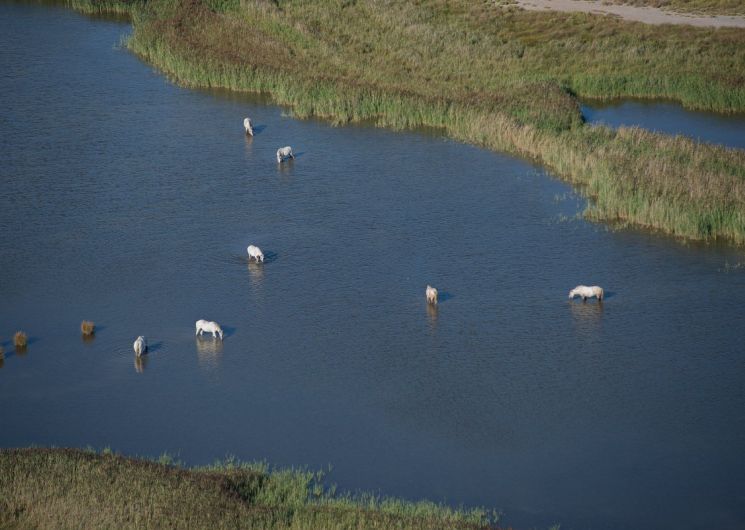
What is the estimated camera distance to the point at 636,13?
62.8m

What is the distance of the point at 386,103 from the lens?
4516cm

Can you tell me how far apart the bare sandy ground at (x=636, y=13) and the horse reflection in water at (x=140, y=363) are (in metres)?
40.9

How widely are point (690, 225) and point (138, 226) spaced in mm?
15350

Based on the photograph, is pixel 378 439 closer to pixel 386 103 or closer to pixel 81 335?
pixel 81 335

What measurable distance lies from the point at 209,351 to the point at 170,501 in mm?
7377

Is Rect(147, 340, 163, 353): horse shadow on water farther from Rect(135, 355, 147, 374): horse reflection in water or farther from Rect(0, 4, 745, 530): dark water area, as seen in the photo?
Rect(135, 355, 147, 374): horse reflection in water

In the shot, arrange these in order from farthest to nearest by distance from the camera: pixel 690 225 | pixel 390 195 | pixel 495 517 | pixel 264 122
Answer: pixel 264 122, pixel 390 195, pixel 690 225, pixel 495 517

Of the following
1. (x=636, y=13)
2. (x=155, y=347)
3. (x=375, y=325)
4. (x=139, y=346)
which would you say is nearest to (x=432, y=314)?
(x=375, y=325)

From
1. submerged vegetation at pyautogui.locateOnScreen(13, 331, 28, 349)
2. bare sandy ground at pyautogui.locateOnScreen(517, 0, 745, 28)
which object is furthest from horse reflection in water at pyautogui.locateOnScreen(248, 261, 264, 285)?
bare sandy ground at pyautogui.locateOnScreen(517, 0, 745, 28)

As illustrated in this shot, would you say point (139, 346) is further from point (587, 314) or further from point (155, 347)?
point (587, 314)

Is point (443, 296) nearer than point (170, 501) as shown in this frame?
No

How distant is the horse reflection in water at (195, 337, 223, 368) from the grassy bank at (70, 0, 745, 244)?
1324 cm

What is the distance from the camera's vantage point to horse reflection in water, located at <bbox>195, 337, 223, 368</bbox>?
25.9 metres

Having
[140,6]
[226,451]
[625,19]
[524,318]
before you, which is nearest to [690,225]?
[524,318]
